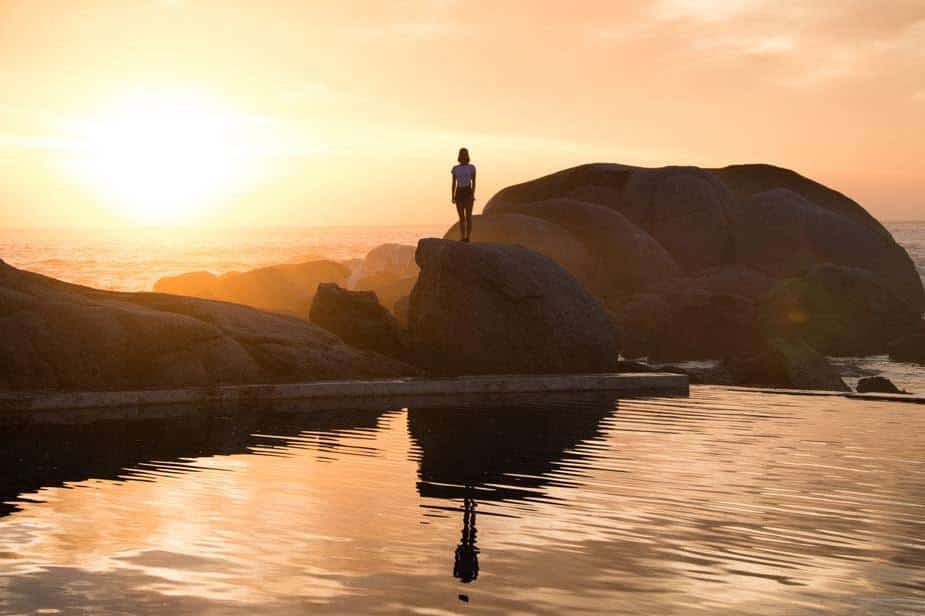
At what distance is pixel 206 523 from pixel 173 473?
92.3 inches

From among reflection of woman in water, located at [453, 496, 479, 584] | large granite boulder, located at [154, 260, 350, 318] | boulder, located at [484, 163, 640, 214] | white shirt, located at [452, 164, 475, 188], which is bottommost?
reflection of woman in water, located at [453, 496, 479, 584]

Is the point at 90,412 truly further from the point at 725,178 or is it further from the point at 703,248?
the point at 725,178

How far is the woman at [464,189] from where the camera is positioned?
70.0 ft

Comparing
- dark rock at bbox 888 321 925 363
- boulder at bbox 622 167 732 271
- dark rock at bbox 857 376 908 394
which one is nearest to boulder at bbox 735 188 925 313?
boulder at bbox 622 167 732 271

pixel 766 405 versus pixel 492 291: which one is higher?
pixel 492 291

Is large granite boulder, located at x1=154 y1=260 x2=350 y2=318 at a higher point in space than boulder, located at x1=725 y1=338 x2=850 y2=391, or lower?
higher

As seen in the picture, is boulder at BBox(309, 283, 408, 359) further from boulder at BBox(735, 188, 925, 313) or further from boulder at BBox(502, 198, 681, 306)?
boulder at BBox(735, 188, 925, 313)

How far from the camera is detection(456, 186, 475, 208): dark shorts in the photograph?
849 inches

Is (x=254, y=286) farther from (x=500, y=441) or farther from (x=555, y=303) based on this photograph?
(x=500, y=441)

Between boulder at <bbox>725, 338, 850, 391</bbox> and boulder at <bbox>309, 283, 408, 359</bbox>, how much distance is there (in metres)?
5.97

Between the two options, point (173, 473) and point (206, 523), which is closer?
point (206, 523)

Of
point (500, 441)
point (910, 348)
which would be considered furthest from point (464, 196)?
point (910, 348)

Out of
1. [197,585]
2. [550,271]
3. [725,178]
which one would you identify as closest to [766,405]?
[550,271]

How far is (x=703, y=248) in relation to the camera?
4266 cm
